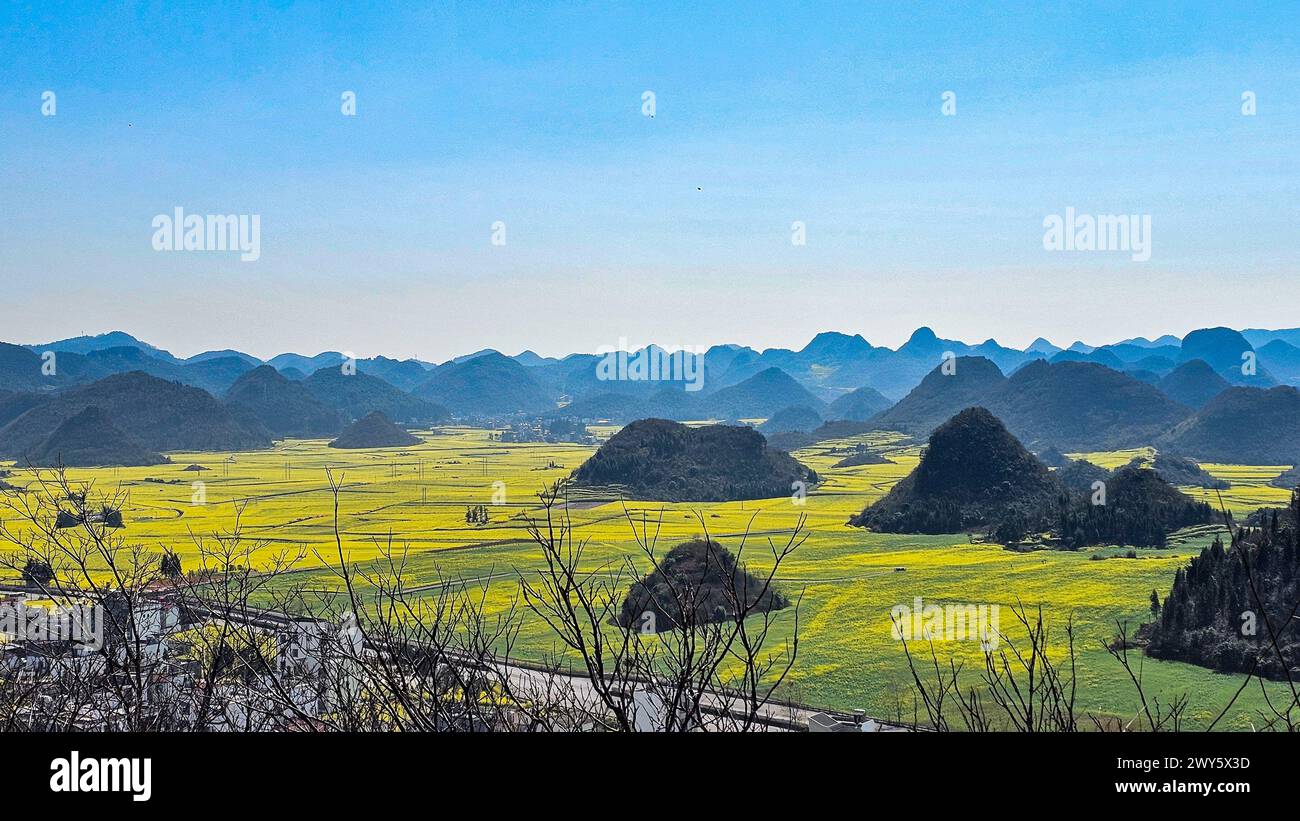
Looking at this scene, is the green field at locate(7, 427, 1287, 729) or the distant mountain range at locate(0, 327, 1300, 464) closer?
the green field at locate(7, 427, 1287, 729)

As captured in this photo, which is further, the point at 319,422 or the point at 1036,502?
the point at 319,422

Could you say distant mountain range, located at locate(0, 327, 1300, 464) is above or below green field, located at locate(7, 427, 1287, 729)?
above

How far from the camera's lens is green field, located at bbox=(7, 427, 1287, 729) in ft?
69.3

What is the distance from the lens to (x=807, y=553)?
4197 cm

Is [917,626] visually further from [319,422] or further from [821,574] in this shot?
[319,422]

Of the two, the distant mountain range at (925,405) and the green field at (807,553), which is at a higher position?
the distant mountain range at (925,405)

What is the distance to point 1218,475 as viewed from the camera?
72.2 meters

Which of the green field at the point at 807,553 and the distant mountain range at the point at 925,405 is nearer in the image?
the green field at the point at 807,553

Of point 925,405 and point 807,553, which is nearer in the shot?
point 807,553

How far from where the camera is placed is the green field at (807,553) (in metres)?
21.1

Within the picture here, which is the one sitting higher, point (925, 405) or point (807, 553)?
point (925, 405)
